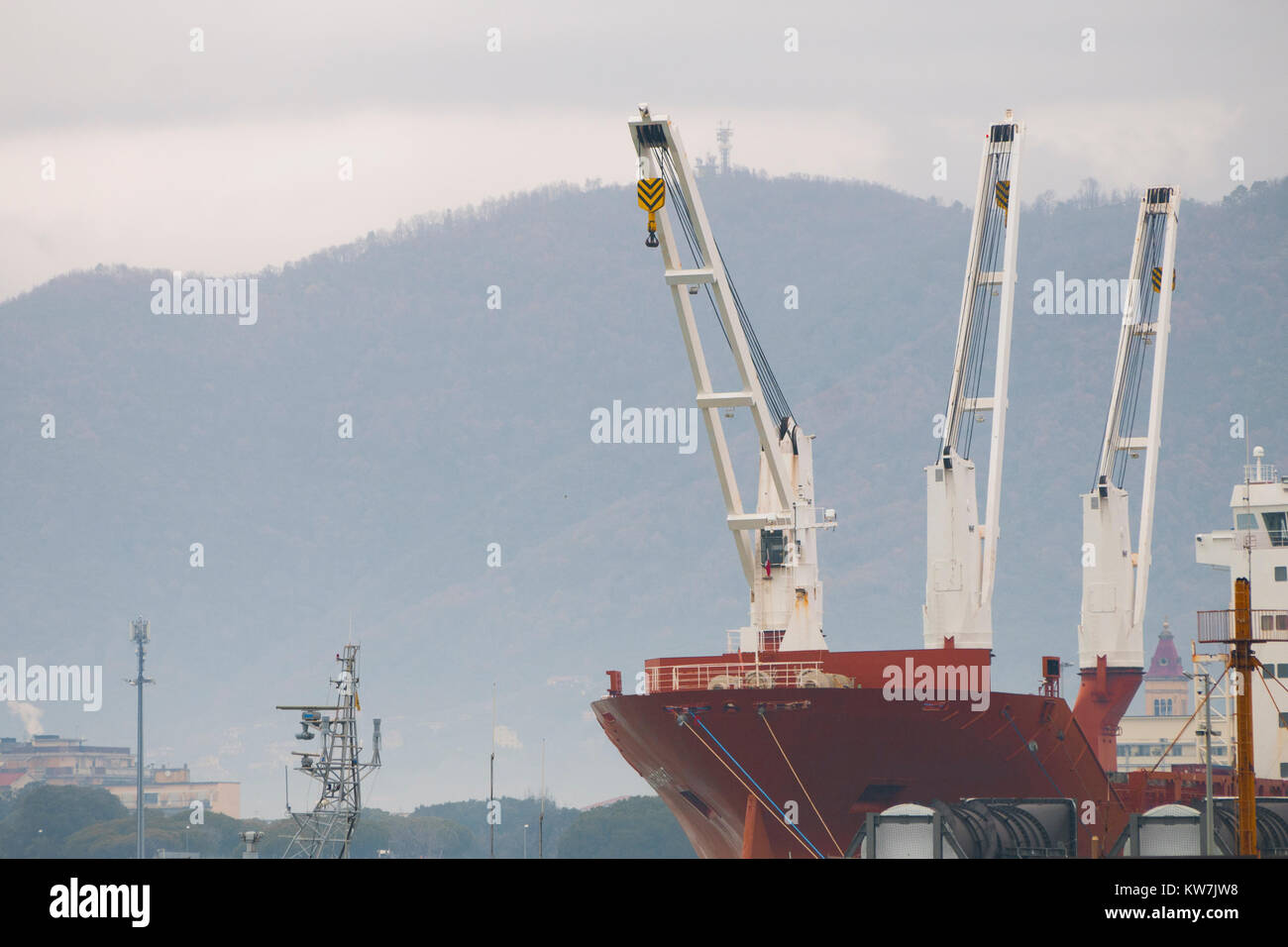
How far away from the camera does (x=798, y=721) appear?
2136 inches

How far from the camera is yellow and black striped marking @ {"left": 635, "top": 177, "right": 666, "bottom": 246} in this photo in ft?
174

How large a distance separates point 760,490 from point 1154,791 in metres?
18.3

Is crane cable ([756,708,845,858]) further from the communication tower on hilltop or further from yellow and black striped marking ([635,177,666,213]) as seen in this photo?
the communication tower on hilltop

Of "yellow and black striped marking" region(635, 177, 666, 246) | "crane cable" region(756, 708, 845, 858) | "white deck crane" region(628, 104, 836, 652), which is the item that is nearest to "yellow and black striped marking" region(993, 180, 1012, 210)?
"white deck crane" region(628, 104, 836, 652)

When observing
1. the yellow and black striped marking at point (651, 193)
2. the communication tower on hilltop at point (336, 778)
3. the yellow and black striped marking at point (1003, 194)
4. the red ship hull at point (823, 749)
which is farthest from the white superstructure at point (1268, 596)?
the communication tower on hilltop at point (336, 778)

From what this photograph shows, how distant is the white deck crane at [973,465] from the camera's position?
65812 mm

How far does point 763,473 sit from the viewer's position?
207 ft

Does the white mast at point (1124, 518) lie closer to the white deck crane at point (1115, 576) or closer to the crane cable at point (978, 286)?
the white deck crane at point (1115, 576)

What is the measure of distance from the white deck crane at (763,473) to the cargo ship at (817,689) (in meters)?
0.08

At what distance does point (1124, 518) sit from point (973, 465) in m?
17.5

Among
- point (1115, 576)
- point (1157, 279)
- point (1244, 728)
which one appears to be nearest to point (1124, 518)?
point (1115, 576)
